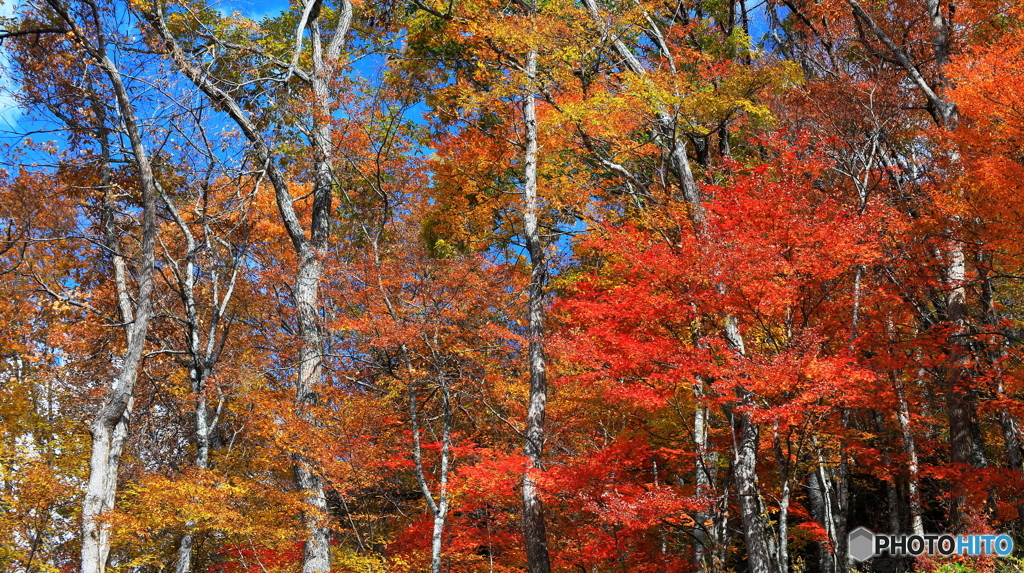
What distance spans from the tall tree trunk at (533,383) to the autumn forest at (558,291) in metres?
0.07

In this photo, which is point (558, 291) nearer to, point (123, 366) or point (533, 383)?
point (533, 383)

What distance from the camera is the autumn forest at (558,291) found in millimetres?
9523

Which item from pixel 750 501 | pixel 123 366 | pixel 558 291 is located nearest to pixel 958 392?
pixel 750 501

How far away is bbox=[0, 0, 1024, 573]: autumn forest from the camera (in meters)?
9.52

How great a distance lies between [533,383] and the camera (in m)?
11.1

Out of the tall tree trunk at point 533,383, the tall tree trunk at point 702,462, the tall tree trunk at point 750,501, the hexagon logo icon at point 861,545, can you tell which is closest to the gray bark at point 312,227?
the tall tree trunk at point 533,383

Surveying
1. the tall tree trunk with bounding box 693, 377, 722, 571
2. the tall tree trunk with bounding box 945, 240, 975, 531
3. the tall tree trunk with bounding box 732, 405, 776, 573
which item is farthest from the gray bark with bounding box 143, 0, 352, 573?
the tall tree trunk with bounding box 945, 240, 975, 531

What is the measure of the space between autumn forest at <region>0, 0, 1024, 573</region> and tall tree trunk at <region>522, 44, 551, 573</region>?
66 mm

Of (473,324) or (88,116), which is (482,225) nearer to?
(473,324)

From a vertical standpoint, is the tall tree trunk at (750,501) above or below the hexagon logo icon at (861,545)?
above

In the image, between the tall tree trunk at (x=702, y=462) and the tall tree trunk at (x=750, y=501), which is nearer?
the tall tree trunk at (x=750, y=501)

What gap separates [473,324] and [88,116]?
9116 millimetres

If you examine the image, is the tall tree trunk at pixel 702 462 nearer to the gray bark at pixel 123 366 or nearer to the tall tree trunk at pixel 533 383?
the tall tree trunk at pixel 533 383

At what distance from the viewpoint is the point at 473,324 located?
1381 centimetres
